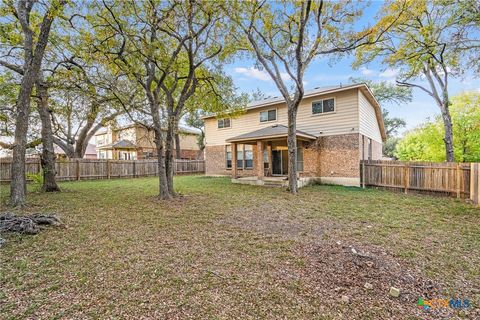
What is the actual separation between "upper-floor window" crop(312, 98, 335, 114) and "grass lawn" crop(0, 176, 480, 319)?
796 cm

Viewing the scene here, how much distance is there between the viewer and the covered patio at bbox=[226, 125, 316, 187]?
1239 centimetres

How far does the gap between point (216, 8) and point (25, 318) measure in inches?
356

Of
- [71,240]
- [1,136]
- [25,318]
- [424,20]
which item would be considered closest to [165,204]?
[71,240]

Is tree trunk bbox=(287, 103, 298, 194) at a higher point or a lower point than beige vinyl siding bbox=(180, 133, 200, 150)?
lower

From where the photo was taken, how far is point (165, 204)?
25.0 ft

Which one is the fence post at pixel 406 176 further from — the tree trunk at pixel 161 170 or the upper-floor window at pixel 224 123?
the upper-floor window at pixel 224 123

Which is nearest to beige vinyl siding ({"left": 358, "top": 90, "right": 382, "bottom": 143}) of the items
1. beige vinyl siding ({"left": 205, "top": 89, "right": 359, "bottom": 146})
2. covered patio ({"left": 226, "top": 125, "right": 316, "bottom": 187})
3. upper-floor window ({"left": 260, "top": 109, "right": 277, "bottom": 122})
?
beige vinyl siding ({"left": 205, "top": 89, "right": 359, "bottom": 146})

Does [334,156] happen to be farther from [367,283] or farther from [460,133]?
[367,283]

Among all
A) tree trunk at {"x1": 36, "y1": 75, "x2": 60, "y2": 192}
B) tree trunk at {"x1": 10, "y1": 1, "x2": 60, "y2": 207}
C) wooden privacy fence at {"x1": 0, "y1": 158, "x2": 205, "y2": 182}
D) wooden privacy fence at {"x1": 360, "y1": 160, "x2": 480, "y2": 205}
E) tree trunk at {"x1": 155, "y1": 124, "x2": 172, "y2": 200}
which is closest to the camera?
tree trunk at {"x1": 10, "y1": 1, "x2": 60, "y2": 207}

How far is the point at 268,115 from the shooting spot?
15.3 metres

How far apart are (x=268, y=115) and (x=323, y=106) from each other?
12.2 feet

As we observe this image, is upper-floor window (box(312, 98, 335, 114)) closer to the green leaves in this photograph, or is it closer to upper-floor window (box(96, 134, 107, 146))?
the green leaves

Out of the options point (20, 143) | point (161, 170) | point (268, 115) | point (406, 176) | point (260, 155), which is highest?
point (268, 115)

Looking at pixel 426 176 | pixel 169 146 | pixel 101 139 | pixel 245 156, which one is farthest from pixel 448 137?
pixel 101 139
